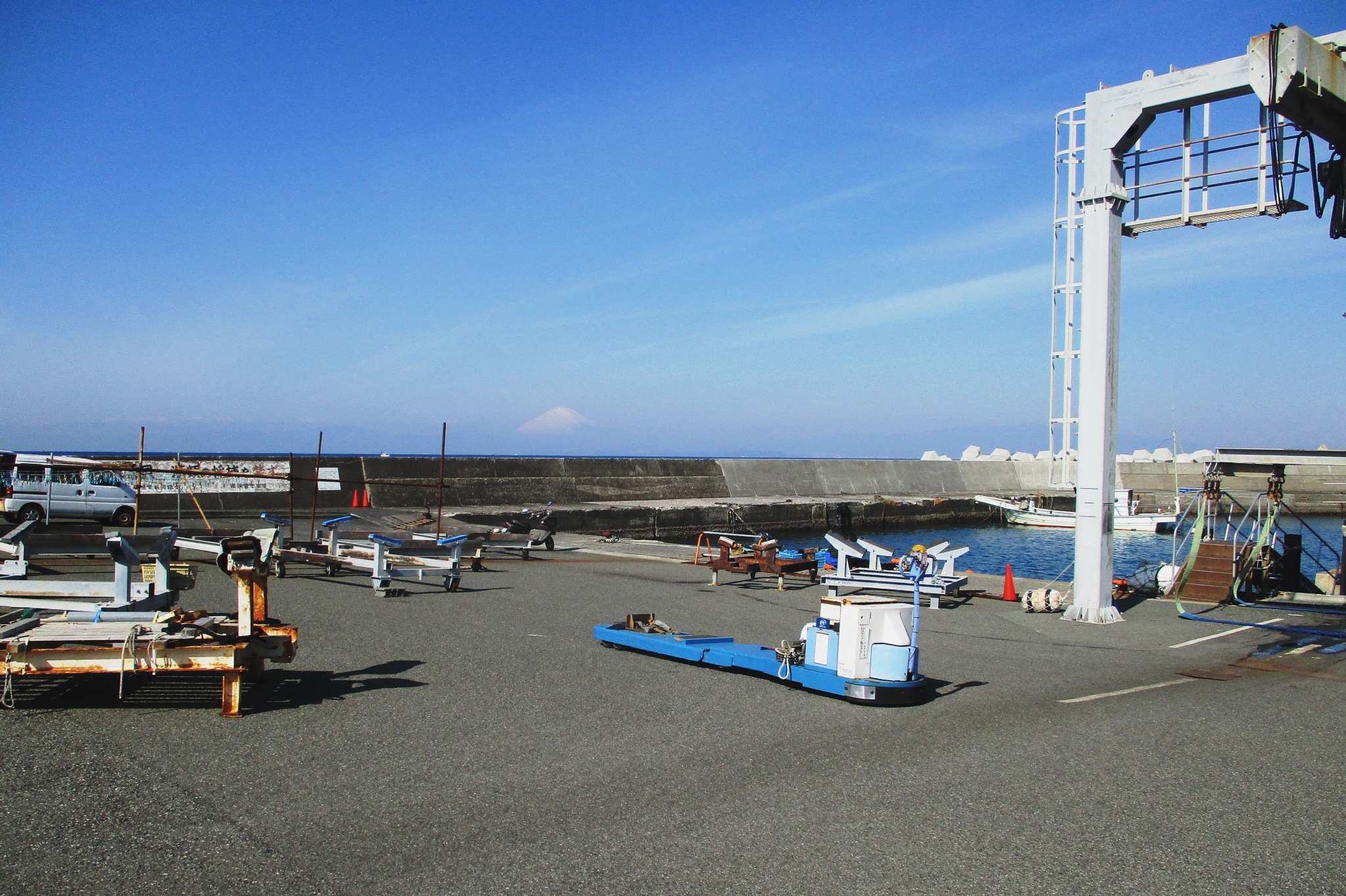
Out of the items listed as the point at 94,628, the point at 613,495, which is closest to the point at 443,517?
the point at 613,495

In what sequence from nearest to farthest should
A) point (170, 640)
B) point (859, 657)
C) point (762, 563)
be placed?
point (170, 640), point (859, 657), point (762, 563)

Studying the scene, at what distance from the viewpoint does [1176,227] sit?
45.5 feet

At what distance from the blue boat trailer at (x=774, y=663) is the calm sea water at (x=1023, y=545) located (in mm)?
20968

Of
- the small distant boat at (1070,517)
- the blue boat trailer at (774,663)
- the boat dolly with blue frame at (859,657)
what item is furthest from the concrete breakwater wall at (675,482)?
the boat dolly with blue frame at (859,657)

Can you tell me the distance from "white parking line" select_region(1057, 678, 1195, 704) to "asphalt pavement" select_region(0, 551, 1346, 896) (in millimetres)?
79

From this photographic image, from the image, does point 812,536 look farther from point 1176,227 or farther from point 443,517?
point 1176,227

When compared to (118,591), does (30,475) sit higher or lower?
higher

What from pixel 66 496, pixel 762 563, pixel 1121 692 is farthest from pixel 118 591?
pixel 66 496

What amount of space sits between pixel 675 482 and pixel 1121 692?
37.6m

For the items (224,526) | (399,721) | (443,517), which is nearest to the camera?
(399,721)

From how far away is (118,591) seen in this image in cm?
838

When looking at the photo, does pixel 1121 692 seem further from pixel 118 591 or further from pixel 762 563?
pixel 118 591

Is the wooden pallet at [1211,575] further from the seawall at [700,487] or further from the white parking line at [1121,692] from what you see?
the seawall at [700,487]

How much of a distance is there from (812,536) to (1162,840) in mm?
36734
